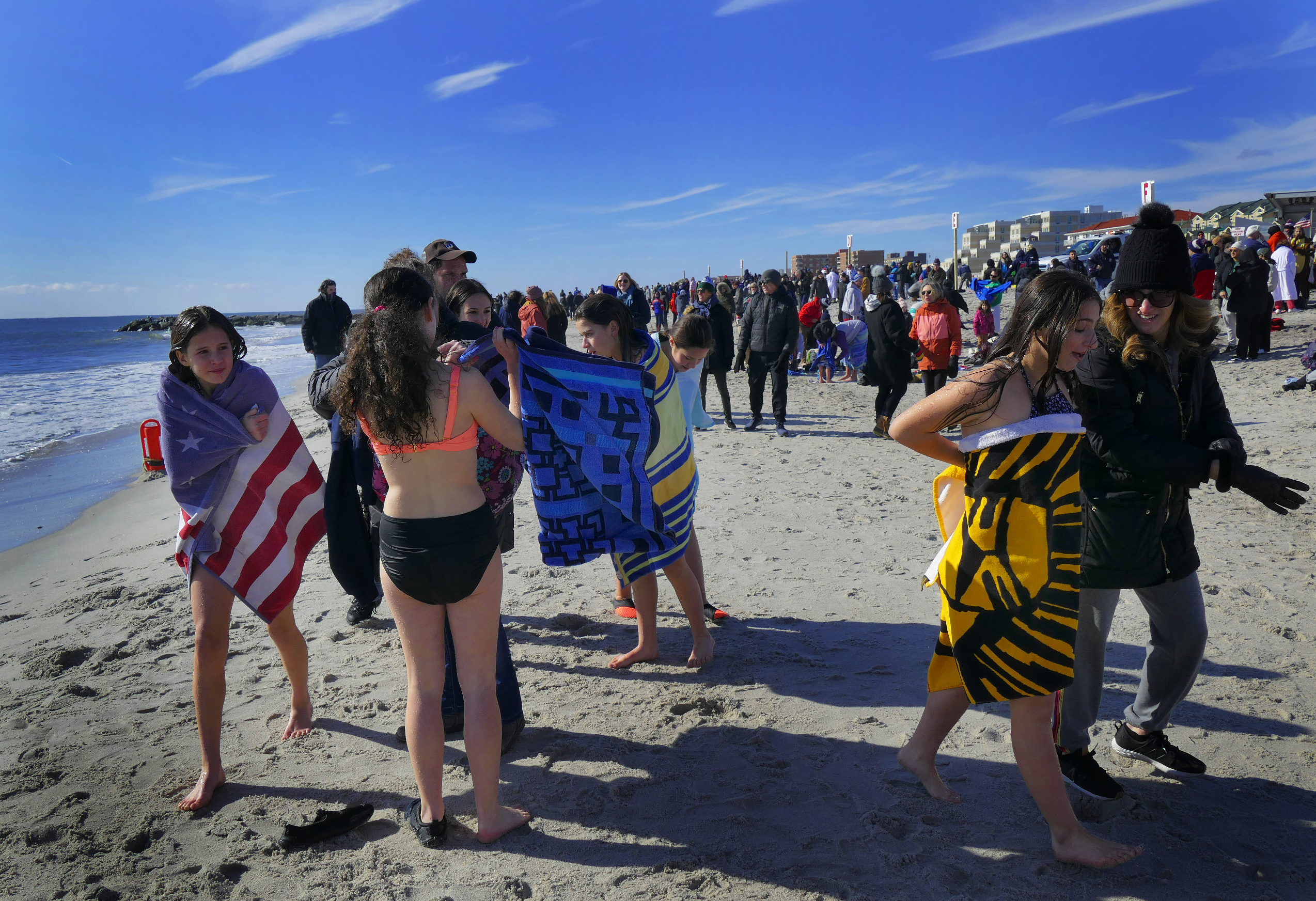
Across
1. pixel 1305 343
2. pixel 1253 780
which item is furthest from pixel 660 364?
pixel 1305 343

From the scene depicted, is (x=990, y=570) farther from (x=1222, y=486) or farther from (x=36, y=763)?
(x=36, y=763)

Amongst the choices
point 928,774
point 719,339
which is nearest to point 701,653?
point 928,774

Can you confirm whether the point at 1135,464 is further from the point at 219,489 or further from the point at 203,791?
the point at 203,791

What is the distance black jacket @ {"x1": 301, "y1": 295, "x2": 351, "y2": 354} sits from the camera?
1160 cm

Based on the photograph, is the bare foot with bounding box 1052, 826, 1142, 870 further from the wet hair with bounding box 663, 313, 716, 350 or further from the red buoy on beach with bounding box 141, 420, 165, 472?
the red buoy on beach with bounding box 141, 420, 165, 472

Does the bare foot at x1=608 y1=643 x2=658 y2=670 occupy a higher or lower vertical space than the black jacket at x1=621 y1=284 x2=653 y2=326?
lower

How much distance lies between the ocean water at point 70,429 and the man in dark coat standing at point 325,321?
314cm

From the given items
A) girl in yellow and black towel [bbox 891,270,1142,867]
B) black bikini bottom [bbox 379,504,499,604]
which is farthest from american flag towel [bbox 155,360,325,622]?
girl in yellow and black towel [bbox 891,270,1142,867]

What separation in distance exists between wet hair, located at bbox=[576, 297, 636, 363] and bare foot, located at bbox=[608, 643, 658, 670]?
1.57 metres

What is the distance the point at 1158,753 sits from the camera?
9.99 feet

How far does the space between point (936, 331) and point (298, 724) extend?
818 cm

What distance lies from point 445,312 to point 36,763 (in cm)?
274

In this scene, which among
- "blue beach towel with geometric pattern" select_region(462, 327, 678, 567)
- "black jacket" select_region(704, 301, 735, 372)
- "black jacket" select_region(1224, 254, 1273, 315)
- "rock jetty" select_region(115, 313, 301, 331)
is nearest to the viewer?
"blue beach towel with geometric pattern" select_region(462, 327, 678, 567)

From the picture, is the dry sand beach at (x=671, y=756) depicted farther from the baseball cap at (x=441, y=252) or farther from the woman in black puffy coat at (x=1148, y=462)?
the baseball cap at (x=441, y=252)
